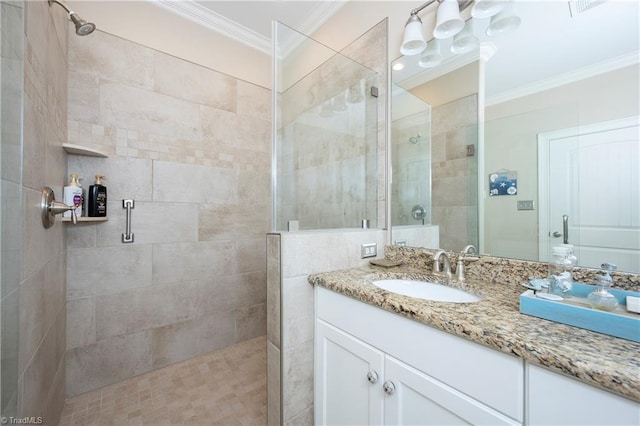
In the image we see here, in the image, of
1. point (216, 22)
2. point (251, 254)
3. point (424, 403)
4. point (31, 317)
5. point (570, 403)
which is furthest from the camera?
point (251, 254)

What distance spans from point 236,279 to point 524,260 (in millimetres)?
2013

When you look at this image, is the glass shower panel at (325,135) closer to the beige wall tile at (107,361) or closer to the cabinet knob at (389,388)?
the cabinet knob at (389,388)

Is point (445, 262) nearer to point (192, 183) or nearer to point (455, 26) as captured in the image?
point (455, 26)

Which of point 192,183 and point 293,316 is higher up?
point 192,183

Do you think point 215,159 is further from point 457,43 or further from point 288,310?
point 457,43

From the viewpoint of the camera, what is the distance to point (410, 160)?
150 cm

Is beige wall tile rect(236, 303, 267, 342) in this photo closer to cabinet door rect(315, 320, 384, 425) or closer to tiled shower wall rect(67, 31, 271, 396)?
tiled shower wall rect(67, 31, 271, 396)

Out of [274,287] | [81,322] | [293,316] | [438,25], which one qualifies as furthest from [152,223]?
[438,25]

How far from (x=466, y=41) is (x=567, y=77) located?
0.49 metres

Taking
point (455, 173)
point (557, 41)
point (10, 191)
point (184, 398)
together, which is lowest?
point (184, 398)

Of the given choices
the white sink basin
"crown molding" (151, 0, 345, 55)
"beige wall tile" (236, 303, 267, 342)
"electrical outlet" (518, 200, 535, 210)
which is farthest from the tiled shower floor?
"crown molding" (151, 0, 345, 55)

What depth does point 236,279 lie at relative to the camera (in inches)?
88.3

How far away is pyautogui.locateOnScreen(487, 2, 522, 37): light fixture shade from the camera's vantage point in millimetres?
1084

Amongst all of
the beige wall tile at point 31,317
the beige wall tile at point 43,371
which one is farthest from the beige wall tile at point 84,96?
the beige wall tile at point 43,371
